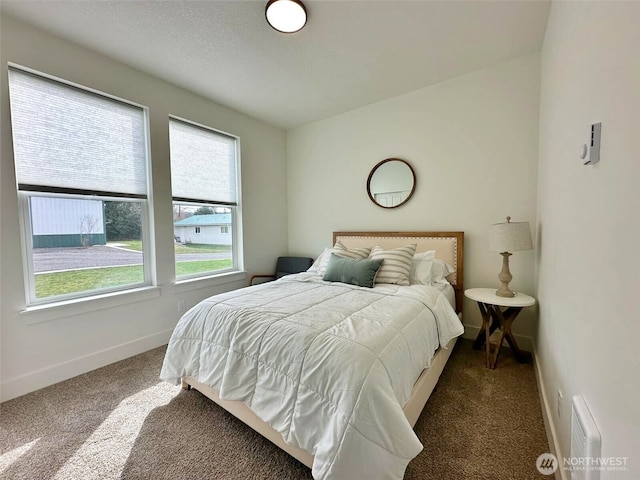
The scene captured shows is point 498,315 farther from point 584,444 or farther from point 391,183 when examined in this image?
point 391,183

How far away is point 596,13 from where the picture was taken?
99cm

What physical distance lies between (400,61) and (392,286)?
6.79 feet

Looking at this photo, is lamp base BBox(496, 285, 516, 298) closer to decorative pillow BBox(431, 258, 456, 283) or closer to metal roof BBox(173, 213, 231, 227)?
decorative pillow BBox(431, 258, 456, 283)

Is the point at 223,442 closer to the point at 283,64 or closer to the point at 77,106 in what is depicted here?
the point at 77,106

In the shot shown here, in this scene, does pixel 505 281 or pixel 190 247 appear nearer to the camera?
pixel 505 281

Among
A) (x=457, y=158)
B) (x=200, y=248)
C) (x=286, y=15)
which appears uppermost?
(x=286, y=15)

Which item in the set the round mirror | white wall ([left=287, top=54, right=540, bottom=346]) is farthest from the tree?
the round mirror

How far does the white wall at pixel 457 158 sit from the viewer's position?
2.59m

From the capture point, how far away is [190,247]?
3.17m

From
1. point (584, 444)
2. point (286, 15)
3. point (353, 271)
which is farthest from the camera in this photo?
point (353, 271)

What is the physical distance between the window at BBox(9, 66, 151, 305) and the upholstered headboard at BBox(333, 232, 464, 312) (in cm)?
252

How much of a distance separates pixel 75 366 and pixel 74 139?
188cm

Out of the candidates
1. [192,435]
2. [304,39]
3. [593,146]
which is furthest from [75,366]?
[593,146]

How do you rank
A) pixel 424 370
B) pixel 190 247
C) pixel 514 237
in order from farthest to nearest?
1. pixel 190 247
2. pixel 514 237
3. pixel 424 370
